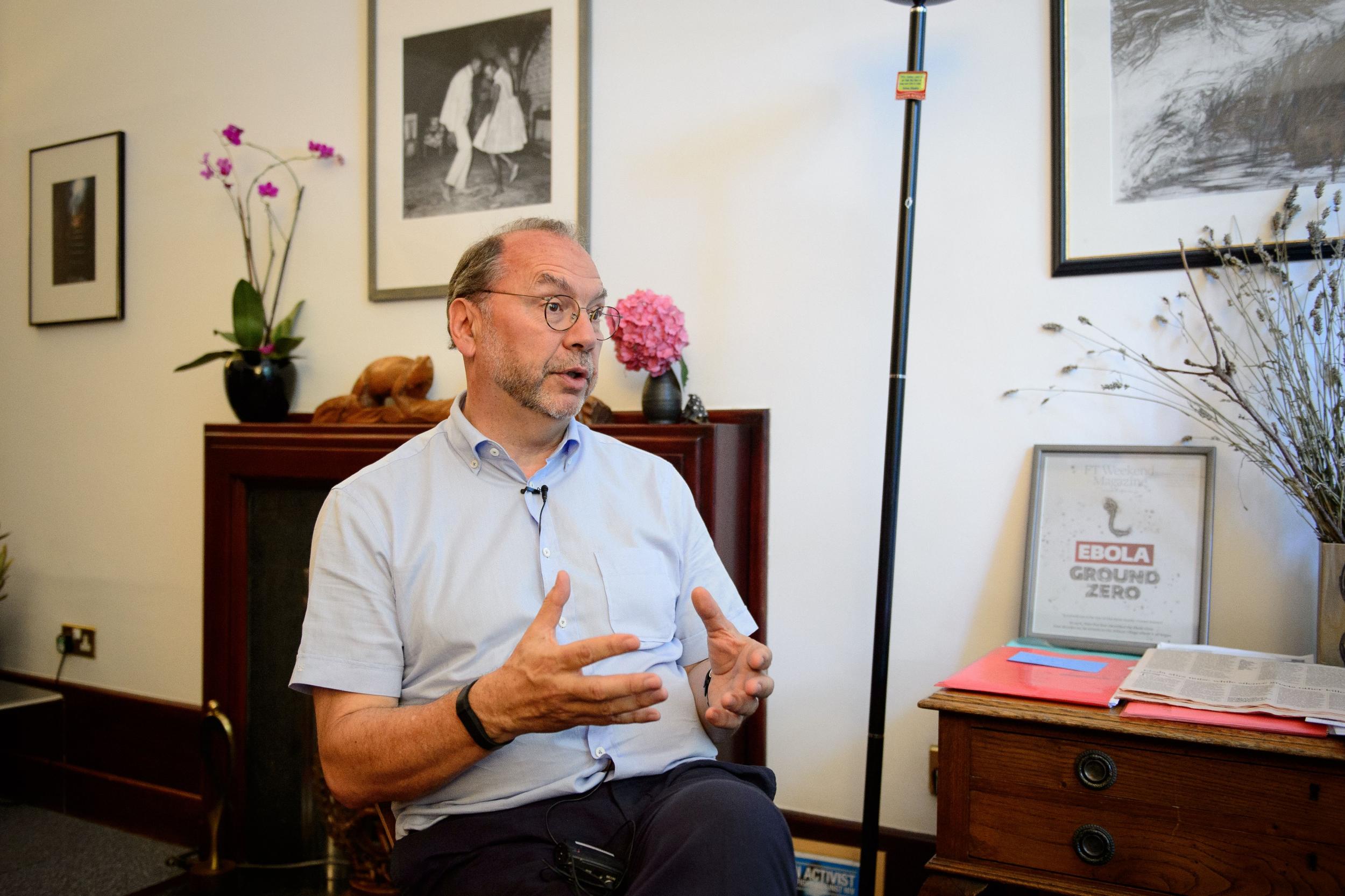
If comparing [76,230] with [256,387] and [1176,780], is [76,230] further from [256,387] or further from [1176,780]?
[1176,780]

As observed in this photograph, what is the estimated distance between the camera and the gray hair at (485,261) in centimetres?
154

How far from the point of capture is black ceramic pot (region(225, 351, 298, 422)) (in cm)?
249

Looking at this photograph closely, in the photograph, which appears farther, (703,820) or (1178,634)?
(1178,634)

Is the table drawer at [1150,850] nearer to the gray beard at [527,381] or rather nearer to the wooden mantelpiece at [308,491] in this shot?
the wooden mantelpiece at [308,491]

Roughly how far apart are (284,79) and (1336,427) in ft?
8.86

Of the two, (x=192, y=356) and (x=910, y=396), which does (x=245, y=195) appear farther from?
(x=910, y=396)

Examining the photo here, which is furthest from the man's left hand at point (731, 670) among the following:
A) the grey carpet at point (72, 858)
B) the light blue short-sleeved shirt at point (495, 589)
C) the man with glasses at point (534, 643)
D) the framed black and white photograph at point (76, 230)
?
the framed black and white photograph at point (76, 230)

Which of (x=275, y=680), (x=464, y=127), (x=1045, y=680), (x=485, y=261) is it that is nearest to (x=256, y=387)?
(x=275, y=680)

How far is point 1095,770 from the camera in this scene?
1.30m

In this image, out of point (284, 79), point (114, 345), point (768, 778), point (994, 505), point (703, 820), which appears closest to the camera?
point (703, 820)

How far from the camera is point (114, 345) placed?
2.99m

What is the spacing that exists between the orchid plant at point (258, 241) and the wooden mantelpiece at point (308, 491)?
236mm

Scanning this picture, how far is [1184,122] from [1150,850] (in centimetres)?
127

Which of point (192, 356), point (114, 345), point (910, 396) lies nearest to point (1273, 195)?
point (910, 396)
